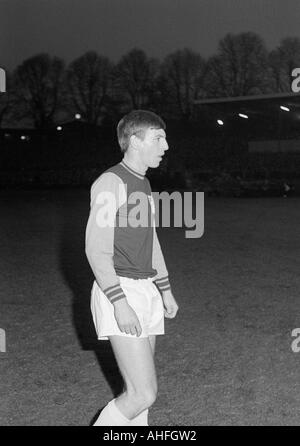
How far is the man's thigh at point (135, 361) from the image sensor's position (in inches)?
113

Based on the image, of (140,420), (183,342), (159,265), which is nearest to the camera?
(140,420)

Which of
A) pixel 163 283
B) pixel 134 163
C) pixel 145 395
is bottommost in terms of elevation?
pixel 145 395

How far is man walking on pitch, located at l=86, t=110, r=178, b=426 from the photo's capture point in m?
2.86

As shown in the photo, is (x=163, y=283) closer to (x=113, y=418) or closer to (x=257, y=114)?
(x=113, y=418)

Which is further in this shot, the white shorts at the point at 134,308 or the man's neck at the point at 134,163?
the man's neck at the point at 134,163

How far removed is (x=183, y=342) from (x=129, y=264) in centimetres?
311

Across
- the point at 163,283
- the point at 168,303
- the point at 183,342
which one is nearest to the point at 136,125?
the point at 163,283

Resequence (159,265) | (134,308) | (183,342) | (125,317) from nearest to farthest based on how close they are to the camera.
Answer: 1. (125,317)
2. (134,308)
3. (159,265)
4. (183,342)

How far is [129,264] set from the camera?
3.02 meters

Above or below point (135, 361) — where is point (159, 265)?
above

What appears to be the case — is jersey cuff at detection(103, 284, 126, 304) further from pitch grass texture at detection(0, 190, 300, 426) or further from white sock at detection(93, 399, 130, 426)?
pitch grass texture at detection(0, 190, 300, 426)

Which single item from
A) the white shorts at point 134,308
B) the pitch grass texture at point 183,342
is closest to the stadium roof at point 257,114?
the pitch grass texture at point 183,342

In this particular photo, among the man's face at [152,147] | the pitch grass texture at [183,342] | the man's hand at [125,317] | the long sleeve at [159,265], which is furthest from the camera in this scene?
the pitch grass texture at [183,342]

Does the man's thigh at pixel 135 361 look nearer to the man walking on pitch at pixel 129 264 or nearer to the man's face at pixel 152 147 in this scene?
the man walking on pitch at pixel 129 264
